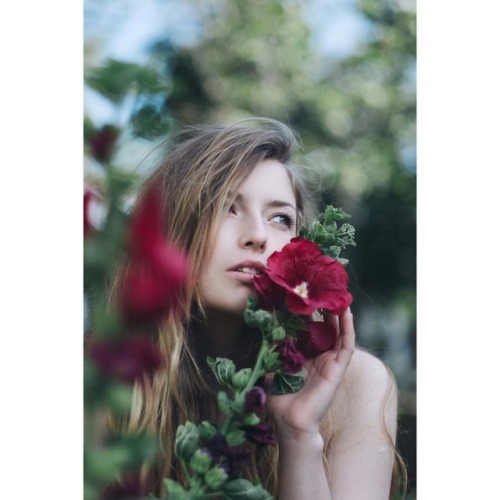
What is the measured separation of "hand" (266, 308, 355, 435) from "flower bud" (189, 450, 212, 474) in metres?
0.21

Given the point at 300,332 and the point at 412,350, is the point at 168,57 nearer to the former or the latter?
the point at 300,332

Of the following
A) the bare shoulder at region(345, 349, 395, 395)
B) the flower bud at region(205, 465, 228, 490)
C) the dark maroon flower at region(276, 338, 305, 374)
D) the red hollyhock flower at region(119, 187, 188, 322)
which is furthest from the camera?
the bare shoulder at region(345, 349, 395, 395)

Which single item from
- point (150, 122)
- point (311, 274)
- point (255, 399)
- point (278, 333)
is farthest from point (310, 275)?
point (150, 122)

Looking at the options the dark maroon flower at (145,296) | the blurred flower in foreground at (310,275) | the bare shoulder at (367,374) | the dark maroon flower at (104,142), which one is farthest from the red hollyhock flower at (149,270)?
the bare shoulder at (367,374)

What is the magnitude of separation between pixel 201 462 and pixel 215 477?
25mm

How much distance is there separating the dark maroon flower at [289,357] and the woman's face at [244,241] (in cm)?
15

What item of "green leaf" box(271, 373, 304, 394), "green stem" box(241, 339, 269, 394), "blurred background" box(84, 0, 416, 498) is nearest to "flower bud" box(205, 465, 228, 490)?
"green stem" box(241, 339, 269, 394)

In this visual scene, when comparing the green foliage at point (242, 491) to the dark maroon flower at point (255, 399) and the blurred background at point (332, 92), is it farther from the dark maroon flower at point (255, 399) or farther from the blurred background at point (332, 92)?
the blurred background at point (332, 92)

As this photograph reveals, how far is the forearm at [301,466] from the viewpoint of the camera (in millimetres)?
1188

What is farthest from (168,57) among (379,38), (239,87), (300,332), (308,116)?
(300,332)

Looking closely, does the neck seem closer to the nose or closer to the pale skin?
the pale skin

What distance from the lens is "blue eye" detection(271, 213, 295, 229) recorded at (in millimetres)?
1282

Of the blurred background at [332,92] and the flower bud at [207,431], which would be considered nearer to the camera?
the flower bud at [207,431]

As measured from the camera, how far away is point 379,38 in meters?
1.38
